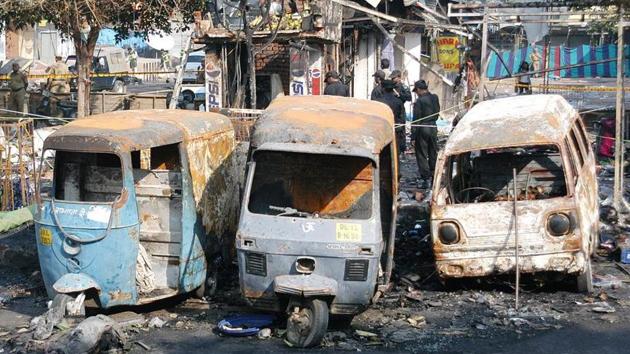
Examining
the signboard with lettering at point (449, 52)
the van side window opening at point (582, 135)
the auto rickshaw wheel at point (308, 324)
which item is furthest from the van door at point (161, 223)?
the signboard with lettering at point (449, 52)

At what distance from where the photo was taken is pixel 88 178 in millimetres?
10359

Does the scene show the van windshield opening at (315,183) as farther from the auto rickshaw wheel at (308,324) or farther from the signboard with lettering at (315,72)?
the signboard with lettering at (315,72)

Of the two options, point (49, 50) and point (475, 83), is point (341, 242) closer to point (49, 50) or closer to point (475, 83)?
point (475, 83)

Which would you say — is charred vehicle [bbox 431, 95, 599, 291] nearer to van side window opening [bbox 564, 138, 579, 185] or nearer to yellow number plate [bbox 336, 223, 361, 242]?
van side window opening [bbox 564, 138, 579, 185]

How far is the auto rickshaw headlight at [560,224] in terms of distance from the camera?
9.37 metres

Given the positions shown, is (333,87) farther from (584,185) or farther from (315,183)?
(584,185)

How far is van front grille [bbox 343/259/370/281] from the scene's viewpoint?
859cm

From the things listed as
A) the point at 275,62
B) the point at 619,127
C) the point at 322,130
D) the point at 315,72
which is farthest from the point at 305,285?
the point at 275,62

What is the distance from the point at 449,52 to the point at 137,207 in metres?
19.1

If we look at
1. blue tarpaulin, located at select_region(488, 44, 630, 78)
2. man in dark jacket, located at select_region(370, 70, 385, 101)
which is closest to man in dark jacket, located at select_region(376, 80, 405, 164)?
man in dark jacket, located at select_region(370, 70, 385, 101)

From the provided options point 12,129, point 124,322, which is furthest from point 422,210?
point 12,129

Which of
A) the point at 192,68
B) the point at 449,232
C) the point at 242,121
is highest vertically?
the point at 192,68

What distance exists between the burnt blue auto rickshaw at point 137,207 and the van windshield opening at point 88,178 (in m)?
0.01

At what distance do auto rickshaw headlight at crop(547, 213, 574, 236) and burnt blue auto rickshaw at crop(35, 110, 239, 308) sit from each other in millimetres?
3877
